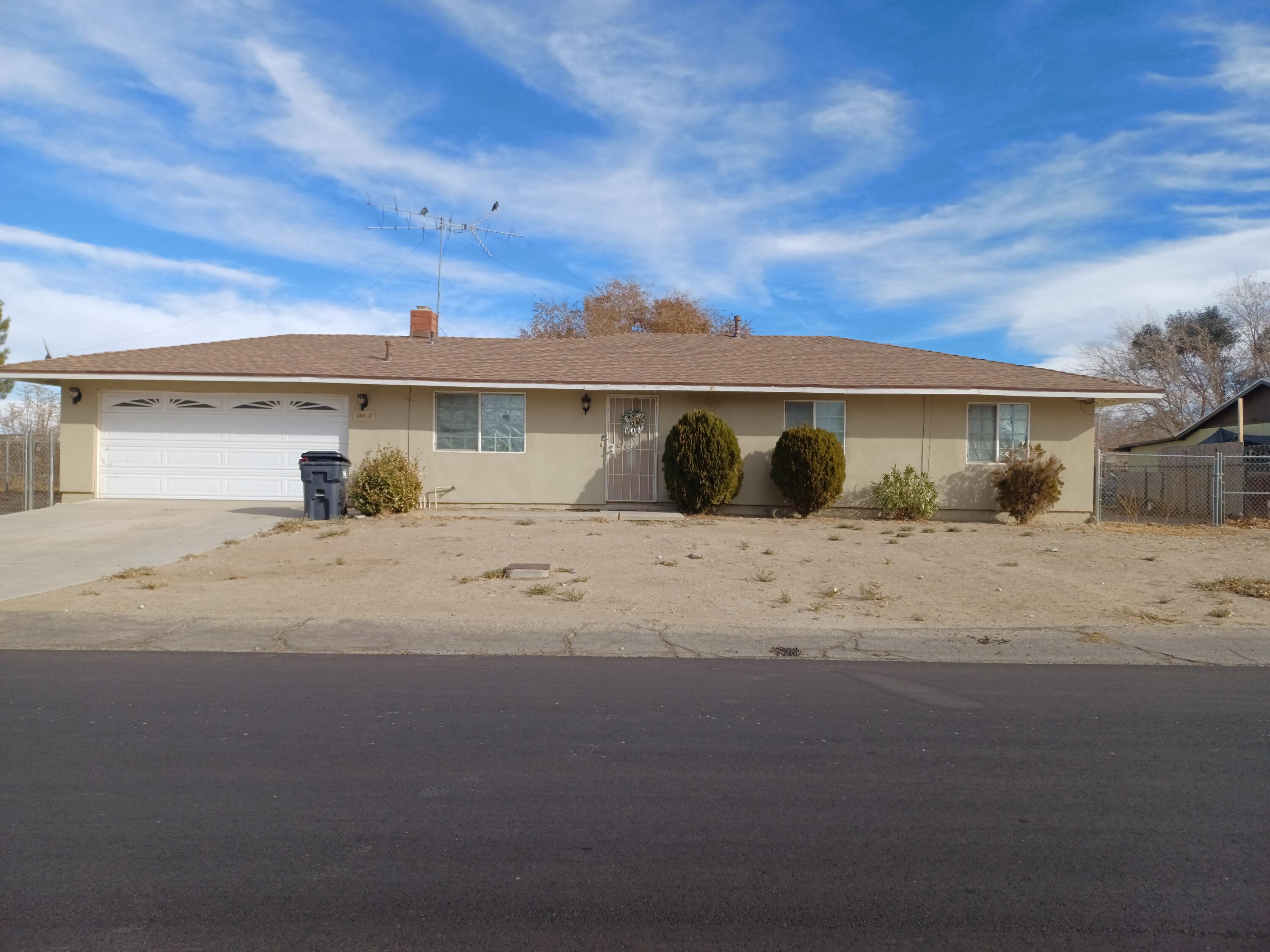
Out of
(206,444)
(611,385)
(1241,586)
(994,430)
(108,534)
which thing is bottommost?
(1241,586)

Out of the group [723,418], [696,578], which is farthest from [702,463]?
[696,578]

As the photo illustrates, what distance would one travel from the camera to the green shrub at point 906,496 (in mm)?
17750

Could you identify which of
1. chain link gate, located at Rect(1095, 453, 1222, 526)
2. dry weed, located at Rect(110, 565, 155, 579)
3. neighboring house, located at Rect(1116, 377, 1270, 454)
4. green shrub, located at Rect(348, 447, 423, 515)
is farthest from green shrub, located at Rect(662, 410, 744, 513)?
neighboring house, located at Rect(1116, 377, 1270, 454)

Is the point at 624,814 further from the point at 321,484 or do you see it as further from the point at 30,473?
the point at 30,473

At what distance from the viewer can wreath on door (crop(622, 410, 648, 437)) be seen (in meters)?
18.4

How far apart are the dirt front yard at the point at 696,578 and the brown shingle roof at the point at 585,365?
335cm

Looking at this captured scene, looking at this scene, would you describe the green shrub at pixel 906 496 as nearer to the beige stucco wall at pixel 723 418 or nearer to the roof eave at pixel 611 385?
the beige stucco wall at pixel 723 418

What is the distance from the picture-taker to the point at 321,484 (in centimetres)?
1584

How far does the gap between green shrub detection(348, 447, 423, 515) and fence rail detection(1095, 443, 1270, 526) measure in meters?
13.3

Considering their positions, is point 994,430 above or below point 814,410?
below

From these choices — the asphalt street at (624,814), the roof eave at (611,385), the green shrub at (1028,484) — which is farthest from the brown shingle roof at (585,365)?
the asphalt street at (624,814)

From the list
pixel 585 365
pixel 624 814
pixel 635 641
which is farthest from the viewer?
pixel 585 365

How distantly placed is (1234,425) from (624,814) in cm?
2955

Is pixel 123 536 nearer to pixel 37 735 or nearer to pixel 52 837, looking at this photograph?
pixel 37 735
